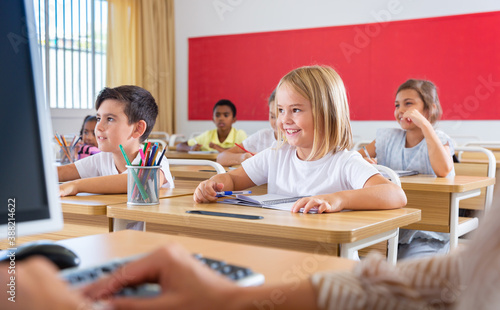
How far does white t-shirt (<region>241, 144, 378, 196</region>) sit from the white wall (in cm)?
409

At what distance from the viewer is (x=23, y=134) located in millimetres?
745

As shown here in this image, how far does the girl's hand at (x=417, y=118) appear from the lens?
2801 millimetres

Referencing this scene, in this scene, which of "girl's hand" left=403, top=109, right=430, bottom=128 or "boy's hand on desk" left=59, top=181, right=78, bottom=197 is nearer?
"boy's hand on desk" left=59, top=181, right=78, bottom=197

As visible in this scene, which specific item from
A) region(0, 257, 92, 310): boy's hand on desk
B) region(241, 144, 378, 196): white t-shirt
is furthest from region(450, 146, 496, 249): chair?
region(0, 257, 92, 310): boy's hand on desk

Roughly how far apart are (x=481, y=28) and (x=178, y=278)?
19.0ft

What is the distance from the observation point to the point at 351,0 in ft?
20.6

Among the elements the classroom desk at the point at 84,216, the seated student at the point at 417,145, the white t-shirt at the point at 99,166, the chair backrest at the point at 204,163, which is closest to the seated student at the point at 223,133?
the seated student at the point at 417,145

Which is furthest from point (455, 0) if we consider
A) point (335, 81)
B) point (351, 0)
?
point (335, 81)

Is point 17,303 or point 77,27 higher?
point 77,27

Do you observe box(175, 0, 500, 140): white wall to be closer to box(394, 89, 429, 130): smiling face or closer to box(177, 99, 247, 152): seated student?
box(177, 99, 247, 152): seated student

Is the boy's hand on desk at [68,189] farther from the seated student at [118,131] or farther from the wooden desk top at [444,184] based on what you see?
the wooden desk top at [444,184]

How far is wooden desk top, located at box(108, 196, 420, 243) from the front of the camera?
117cm

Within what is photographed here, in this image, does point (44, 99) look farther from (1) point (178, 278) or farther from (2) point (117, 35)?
(2) point (117, 35)

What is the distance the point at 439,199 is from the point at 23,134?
1.92m
